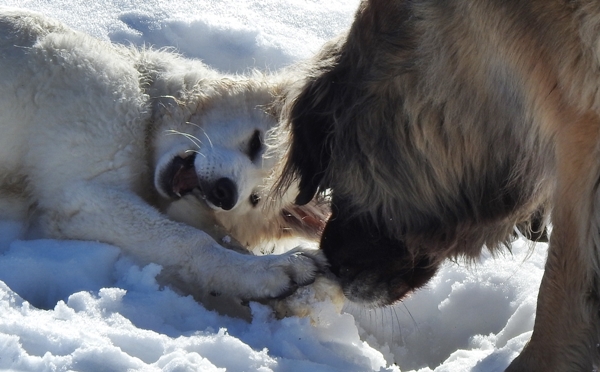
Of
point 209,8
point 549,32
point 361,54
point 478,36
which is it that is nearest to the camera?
point 549,32

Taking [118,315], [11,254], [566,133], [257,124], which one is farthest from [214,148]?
[566,133]

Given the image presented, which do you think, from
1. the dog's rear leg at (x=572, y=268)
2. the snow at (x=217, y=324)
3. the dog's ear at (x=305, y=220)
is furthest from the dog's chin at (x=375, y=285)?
the dog's ear at (x=305, y=220)

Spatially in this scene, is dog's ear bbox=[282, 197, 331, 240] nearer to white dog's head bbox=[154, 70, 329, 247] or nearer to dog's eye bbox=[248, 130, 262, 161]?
white dog's head bbox=[154, 70, 329, 247]

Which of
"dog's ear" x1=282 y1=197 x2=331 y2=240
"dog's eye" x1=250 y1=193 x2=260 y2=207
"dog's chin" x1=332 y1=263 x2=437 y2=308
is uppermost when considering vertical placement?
"dog's eye" x1=250 y1=193 x2=260 y2=207

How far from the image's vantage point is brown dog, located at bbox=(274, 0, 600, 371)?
2414 mm

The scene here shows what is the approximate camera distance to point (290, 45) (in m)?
5.84

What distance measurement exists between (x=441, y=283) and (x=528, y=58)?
168 cm

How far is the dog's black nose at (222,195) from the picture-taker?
157 inches

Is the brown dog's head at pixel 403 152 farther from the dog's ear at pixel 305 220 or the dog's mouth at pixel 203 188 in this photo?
the dog's ear at pixel 305 220

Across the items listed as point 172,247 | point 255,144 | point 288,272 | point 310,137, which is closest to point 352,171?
point 310,137

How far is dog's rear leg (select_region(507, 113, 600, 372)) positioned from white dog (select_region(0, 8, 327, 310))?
1081mm

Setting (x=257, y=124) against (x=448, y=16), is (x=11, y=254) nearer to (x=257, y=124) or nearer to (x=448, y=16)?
(x=257, y=124)

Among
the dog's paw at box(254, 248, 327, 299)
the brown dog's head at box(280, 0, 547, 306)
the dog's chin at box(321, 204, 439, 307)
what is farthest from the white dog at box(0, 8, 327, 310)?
the brown dog's head at box(280, 0, 547, 306)

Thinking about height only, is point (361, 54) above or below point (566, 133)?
above
